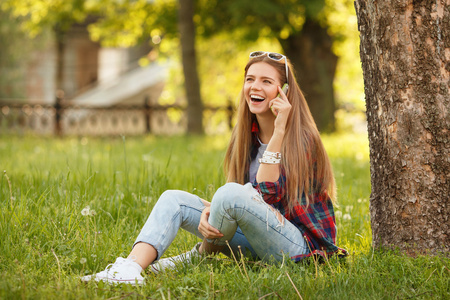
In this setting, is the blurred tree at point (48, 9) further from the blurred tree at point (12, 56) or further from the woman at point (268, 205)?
the woman at point (268, 205)

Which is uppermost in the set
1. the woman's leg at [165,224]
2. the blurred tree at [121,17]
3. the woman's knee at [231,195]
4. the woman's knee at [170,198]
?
the blurred tree at [121,17]

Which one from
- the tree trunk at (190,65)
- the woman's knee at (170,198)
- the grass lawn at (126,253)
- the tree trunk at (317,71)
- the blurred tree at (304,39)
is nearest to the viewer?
the grass lawn at (126,253)

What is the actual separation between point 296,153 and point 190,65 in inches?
396

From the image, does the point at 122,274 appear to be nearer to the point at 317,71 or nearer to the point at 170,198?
the point at 170,198

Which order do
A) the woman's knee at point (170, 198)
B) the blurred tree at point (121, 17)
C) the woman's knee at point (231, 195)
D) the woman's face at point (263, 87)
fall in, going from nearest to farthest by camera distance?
the woman's knee at point (231, 195) → the woman's knee at point (170, 198) → the woman's face at point (263, 87) → the blurred tree at point (121, 17)

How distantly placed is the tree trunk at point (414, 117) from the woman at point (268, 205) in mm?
368

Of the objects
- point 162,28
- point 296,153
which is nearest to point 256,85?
point 296,153

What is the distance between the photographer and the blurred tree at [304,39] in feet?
41.5

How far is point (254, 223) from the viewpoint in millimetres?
2826

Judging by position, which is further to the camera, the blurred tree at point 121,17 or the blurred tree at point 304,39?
the blurred tree at point 121,17

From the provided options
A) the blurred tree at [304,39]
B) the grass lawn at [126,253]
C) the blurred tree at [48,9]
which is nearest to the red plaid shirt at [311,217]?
the grass lawn at [126,253]

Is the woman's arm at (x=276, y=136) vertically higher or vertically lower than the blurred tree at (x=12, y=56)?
lower

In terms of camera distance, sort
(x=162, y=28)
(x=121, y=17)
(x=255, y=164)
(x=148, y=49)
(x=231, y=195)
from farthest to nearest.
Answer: (x=148, y=49)
(x=121, y=17)
(x=162, y=28)
(x=255, y=164)
(x=231, y=195)

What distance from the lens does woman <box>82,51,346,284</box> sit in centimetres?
280
